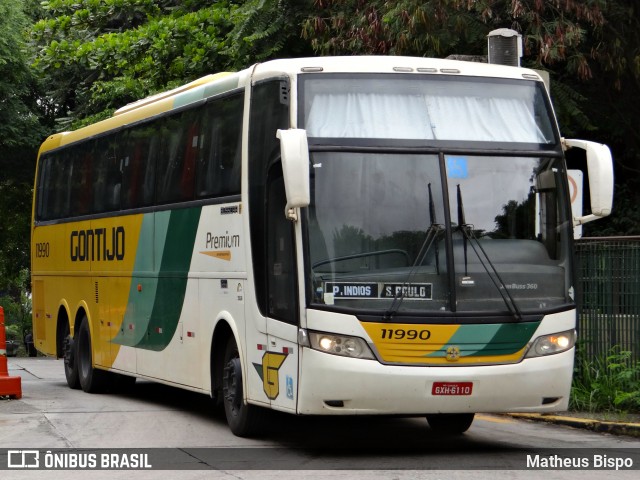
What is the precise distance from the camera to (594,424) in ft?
43.1

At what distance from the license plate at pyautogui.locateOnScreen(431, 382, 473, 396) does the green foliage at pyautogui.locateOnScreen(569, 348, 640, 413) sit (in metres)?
3.92

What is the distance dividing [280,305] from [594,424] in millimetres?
4008

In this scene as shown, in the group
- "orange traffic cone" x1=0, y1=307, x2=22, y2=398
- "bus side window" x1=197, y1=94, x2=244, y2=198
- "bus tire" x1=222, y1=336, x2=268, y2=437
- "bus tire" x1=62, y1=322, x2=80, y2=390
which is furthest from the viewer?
"bus tire" x1=62, y1=322, x2=80, y2=390

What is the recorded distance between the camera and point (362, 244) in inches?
413

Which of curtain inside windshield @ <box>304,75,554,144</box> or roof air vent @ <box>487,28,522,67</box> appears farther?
roof air vent @ <box>487,28,522,67</box>

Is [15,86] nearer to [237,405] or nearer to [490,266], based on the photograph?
[237,405]

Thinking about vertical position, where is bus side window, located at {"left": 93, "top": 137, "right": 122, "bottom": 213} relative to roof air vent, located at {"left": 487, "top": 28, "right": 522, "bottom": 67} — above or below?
below

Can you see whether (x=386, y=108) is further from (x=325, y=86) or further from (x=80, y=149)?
(x=80, y=149)

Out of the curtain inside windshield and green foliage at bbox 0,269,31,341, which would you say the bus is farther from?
green foliage at bbox 0,269,31,341

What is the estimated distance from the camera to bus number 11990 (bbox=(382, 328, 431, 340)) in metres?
10.3

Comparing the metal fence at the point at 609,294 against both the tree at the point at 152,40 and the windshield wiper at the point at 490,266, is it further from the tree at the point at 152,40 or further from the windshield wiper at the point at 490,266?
the tree at the point at 152,40

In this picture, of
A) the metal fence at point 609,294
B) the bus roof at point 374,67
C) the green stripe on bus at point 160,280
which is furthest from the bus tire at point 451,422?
the bus roof at point 374,67

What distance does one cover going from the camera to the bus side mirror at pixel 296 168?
10078 millimetres

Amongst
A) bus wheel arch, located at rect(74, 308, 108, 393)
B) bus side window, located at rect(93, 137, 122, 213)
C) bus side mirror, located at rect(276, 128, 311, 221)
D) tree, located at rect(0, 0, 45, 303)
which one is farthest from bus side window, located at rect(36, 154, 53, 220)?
tree, located at rect(0, 0, 45, 303)
